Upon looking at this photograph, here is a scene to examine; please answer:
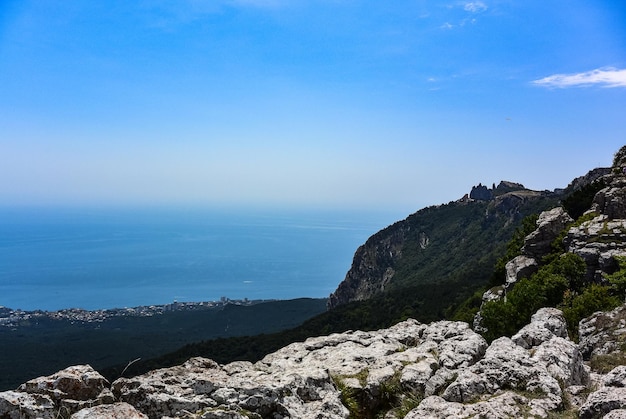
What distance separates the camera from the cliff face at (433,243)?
10356 centimetres

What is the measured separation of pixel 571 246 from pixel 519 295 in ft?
30.3

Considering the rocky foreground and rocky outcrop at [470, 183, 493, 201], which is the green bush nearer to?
the rocky foreground

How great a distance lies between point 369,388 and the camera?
9.74 metres

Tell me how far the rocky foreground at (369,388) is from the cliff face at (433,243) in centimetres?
8660

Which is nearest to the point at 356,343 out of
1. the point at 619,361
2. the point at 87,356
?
the point at 619,361

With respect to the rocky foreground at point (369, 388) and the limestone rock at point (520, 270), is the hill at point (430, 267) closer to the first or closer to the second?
the limestone rock at point (520, 270)

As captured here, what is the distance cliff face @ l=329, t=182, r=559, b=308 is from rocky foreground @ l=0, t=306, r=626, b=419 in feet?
284

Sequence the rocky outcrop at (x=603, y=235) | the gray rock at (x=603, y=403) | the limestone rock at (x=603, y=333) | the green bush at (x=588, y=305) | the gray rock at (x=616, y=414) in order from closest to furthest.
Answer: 1. the gray rock at (x=616, y=414)
2. the gray rock at (x=603, y=403)
3. the limestone rock at (x=603, y=333)
4. the green bush at (x=588, y=305)
5. the rocky outcrop at (x=603, y=235)

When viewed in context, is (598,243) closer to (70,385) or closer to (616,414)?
(616,414)

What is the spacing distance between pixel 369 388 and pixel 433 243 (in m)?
118

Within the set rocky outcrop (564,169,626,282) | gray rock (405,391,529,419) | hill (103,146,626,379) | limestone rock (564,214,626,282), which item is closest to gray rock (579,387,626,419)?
gray rock (405,391,529,419)

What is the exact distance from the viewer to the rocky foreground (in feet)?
23.6

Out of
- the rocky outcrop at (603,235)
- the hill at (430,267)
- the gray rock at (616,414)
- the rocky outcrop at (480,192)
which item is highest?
the rocky outcrop at (480,192)

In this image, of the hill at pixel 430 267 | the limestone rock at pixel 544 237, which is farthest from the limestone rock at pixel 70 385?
the limestone rock at pixel 544 237
